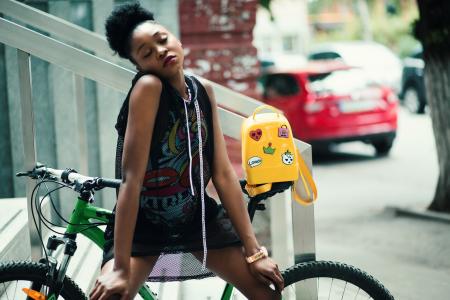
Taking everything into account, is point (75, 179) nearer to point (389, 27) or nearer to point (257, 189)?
point (257, 189)

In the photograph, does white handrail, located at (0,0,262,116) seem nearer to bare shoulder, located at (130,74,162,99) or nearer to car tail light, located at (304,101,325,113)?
bare shoulder, located at (130,74,162,99)

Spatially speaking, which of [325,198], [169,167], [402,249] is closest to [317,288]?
[169,167]

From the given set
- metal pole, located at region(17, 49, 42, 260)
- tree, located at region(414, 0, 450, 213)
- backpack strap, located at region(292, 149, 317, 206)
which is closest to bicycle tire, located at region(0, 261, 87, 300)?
metal pole, located at region(17, 49, 42, 260)

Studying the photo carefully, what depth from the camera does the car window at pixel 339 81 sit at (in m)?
11.0

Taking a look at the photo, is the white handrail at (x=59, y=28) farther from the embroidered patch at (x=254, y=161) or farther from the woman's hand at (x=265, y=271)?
the woman's hand at (x=265, y=271)

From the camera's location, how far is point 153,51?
2.38 meters

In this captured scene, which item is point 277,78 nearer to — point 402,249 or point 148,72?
point 402,249

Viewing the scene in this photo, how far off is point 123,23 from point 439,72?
16.8 feet

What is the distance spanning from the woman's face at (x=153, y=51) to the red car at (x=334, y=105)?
8.56 metres

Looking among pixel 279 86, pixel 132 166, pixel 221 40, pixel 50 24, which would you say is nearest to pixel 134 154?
pixel 132 166

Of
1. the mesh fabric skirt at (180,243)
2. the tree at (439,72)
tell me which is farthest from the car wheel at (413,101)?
the mesh fabric skirt at (180,243)

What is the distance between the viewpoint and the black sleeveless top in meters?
2.42

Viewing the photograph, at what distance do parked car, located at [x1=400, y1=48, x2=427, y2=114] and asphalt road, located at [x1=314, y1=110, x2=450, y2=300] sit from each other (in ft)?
14.5

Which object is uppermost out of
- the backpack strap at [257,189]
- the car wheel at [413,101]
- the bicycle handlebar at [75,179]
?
the bicycle handlebar at [75,179]
